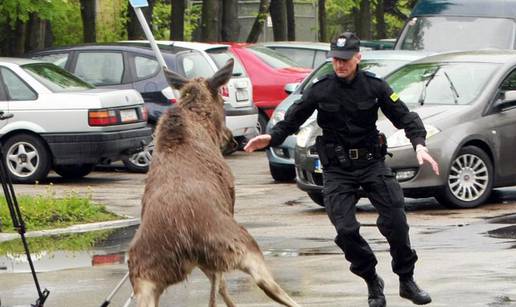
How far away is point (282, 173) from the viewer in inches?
733

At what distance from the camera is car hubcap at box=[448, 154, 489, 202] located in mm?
14812

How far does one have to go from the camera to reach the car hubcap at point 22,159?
60.7 ft

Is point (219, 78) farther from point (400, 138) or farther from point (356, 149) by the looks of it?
point (400, 138)

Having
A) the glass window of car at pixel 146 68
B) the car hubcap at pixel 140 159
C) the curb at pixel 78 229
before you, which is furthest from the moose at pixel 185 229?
the glass window of car at pixel 146 68

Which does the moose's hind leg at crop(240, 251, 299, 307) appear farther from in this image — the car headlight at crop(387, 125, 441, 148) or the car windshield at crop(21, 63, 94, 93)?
the car windshield at crop(21, 63, 94, 93)

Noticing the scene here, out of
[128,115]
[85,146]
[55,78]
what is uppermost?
[55,78]

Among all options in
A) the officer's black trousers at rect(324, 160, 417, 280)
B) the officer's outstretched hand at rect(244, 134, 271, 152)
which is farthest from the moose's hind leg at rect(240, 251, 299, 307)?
the officer's black trousers at rect(324, 160, 417, 280)

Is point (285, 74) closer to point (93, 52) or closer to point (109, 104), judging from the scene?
point (93, 52)

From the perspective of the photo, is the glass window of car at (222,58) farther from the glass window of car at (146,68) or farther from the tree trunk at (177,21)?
the tree trunk at (177,21)

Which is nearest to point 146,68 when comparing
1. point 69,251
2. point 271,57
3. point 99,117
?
point 99,117

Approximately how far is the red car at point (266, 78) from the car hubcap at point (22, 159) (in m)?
5.72

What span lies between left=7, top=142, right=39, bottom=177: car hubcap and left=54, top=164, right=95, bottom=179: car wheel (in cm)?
90

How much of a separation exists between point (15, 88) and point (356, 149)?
1056 cm

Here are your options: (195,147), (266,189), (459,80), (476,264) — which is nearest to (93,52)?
(266,189)
